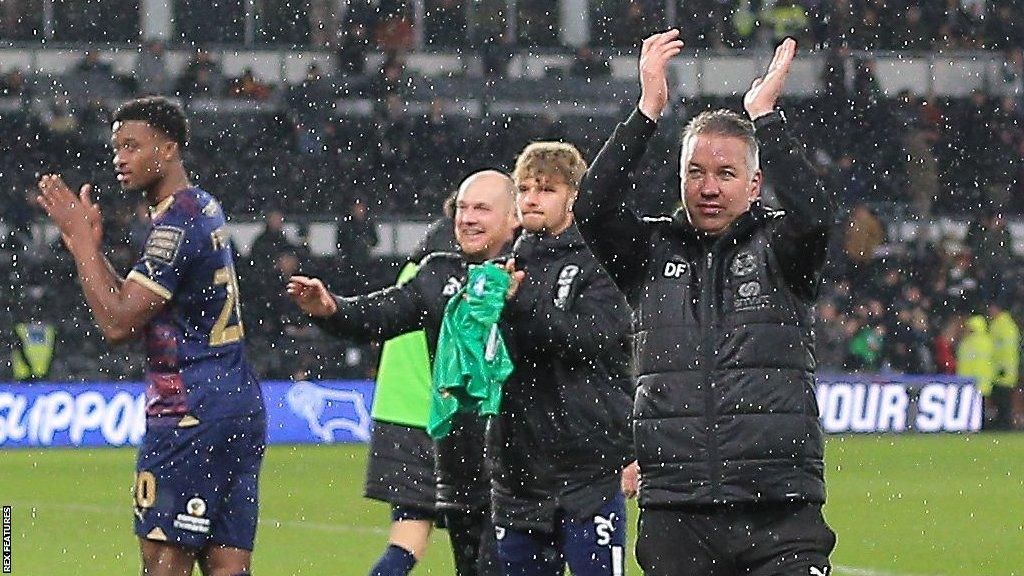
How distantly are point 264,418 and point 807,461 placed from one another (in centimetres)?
202

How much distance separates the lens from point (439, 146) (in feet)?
93.1

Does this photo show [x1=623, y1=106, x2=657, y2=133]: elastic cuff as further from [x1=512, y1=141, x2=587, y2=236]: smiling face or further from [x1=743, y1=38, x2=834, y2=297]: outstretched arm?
[x1=512, y1=141, x2=587, y2=236]: smiling face

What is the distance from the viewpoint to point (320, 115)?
2795 cm

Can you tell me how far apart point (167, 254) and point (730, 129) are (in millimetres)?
1913

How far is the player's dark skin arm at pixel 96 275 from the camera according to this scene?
6.10m

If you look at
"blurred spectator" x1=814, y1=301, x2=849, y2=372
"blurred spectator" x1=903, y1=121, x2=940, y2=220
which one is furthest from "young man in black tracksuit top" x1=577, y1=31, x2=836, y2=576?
"blurred spectator" x1=903, y1=121, x2=940, y2=220

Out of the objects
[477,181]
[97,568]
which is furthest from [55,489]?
[477,181]

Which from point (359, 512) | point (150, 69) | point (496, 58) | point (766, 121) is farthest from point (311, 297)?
point (496, 58)

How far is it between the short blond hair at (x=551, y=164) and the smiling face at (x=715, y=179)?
126 centimetres

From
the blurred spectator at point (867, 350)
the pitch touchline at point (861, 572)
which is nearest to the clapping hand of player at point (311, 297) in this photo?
the pitch touchline at point (861, 572)

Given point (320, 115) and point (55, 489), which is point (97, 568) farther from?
point (320, 115)

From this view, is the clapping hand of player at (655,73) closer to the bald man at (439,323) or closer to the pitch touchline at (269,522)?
the bald man at (439,323)

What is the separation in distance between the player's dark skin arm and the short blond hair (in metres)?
1.19

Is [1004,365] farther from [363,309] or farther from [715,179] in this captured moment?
[715,179]
